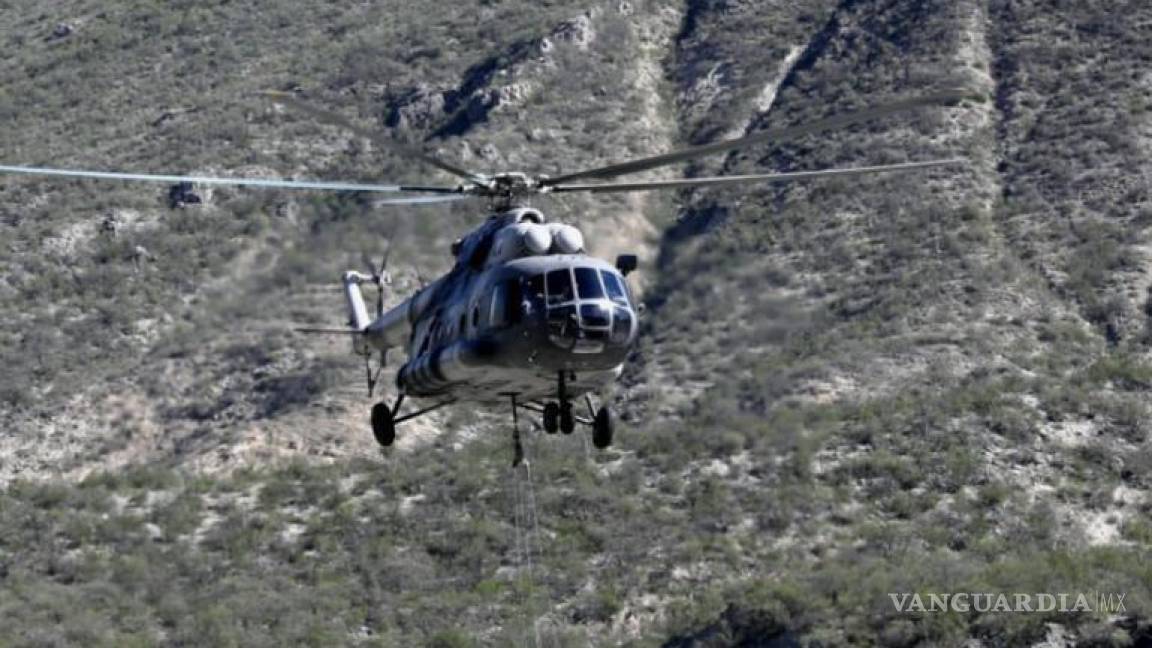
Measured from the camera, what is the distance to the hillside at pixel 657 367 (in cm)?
3600

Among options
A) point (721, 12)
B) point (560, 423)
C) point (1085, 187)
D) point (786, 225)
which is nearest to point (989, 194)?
point (1085, 187)

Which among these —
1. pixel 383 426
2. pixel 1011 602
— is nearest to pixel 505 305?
pixel 383 426

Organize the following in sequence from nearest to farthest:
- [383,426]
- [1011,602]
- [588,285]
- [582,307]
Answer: [582,307]
[588,285]
[383,426]
[1011,602]

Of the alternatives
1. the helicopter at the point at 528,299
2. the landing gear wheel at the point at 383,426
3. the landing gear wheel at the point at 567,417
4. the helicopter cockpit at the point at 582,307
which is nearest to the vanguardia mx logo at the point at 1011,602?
the landing gear wheel at the point at 383,426

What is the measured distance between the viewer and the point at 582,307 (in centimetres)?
1838

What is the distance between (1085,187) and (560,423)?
3662 centimetres

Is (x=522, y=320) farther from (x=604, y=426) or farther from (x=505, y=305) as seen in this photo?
(x=604, y=426)

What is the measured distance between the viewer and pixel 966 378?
4294 centimetres

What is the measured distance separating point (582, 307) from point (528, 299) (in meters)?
0.76

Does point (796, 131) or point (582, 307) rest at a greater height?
point (796, 131)

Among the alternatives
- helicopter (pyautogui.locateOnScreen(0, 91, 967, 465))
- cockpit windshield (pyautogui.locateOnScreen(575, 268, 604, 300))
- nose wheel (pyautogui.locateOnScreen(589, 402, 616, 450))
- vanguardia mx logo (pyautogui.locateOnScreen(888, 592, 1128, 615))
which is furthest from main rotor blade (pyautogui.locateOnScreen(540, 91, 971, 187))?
vanguardia mx logo (pyautogui.locateOnScreen(888, 592, 1128, 615))

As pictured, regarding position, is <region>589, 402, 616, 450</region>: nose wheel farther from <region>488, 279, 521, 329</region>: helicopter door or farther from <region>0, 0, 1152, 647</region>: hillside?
<region>0, 0, 1152, 647</region>: hillside

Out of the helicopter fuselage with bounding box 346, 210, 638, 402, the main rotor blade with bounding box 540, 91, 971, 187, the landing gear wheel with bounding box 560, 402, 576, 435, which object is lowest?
the landing gear wheel with bounding box 560, 402, 576, 435

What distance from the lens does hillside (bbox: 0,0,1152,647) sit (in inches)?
1417
